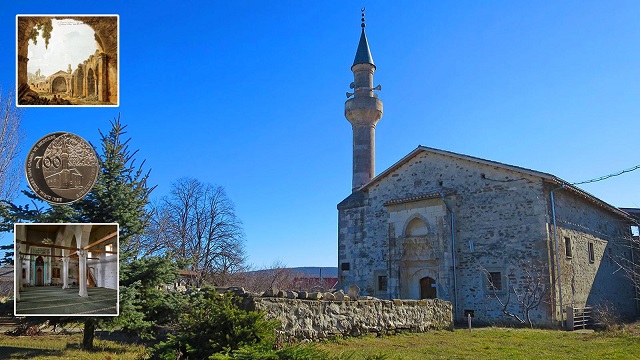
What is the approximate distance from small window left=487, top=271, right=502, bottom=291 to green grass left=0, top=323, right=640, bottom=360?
6012mm

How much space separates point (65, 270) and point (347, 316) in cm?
690

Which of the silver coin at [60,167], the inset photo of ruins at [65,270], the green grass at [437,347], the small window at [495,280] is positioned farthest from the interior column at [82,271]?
the small window at [495,280]

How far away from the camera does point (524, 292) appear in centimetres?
1958

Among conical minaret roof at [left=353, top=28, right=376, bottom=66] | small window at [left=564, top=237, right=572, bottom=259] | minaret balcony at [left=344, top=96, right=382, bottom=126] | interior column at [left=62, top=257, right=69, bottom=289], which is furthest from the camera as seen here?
conical minaret roof at [left=353, top=28, right=376, bottom=66]

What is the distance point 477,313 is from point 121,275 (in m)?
15.6

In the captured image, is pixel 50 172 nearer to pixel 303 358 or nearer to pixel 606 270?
pixel 303 358

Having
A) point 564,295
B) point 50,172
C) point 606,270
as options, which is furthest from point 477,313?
point 50,172

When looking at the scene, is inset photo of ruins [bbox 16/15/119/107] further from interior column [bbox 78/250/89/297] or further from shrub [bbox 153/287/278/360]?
shrub [bbox 153/287/278/360]

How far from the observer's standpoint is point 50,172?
614cm

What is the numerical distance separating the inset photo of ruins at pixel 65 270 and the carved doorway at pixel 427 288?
670 inches

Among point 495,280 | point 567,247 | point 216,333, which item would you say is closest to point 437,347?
point 216,333

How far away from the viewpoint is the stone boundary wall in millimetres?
10680

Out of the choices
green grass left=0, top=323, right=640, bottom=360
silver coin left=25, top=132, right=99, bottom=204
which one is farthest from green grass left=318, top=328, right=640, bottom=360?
silver coin left=25, top=132, right=99, bottom=204

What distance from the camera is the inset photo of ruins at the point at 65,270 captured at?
7.29 meters
